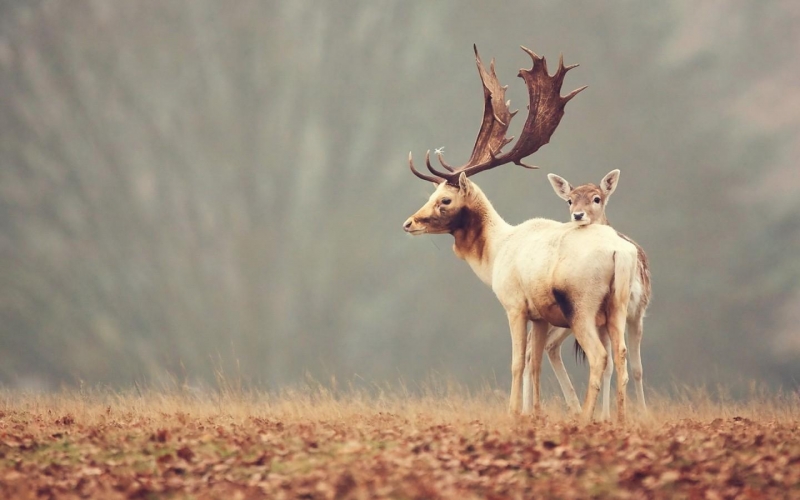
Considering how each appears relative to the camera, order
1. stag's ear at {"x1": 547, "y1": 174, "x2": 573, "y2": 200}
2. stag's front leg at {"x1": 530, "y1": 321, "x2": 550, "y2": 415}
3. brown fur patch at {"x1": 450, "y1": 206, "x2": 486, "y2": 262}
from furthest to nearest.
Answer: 1. brown fur patch at {"x1": 450, "y1": 206, "x2": 486, "y2": 262}
2. stag's ear at {"x1": 547, "y1": 174, "x2": 573, "y2": 200}
3. stag's front leg at {"x1": 530, "y1": 321, "x2": 550, "y2": 415}

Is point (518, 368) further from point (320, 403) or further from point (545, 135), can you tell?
point (545, 135)

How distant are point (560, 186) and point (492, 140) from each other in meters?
2.11

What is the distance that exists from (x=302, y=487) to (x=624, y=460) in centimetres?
279

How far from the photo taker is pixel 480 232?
1251 centimetres

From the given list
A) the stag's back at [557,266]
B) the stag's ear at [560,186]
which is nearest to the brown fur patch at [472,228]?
the stag's back at [557,266]

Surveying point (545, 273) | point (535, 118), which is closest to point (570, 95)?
point (535, 118)

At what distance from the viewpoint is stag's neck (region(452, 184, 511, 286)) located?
→ 12.4 meters

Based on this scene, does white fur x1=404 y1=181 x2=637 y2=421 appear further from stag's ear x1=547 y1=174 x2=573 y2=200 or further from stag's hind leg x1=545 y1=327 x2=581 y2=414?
stag's hind leg x1=545 y1=327 x2=581 y2=414

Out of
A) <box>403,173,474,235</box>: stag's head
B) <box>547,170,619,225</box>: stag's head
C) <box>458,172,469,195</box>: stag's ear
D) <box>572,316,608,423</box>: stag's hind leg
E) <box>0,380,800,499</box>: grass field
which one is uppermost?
<box>458,172,469,195</box>: stag's ear

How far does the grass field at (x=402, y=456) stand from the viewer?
665 cm

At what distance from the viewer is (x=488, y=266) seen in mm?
12422

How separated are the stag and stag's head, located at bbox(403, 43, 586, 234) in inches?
0.6

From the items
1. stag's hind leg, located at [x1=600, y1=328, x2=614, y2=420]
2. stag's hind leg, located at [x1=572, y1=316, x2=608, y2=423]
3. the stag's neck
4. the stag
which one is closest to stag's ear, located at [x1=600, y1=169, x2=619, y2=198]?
the stag

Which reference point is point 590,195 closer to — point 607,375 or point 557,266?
point 557,266
